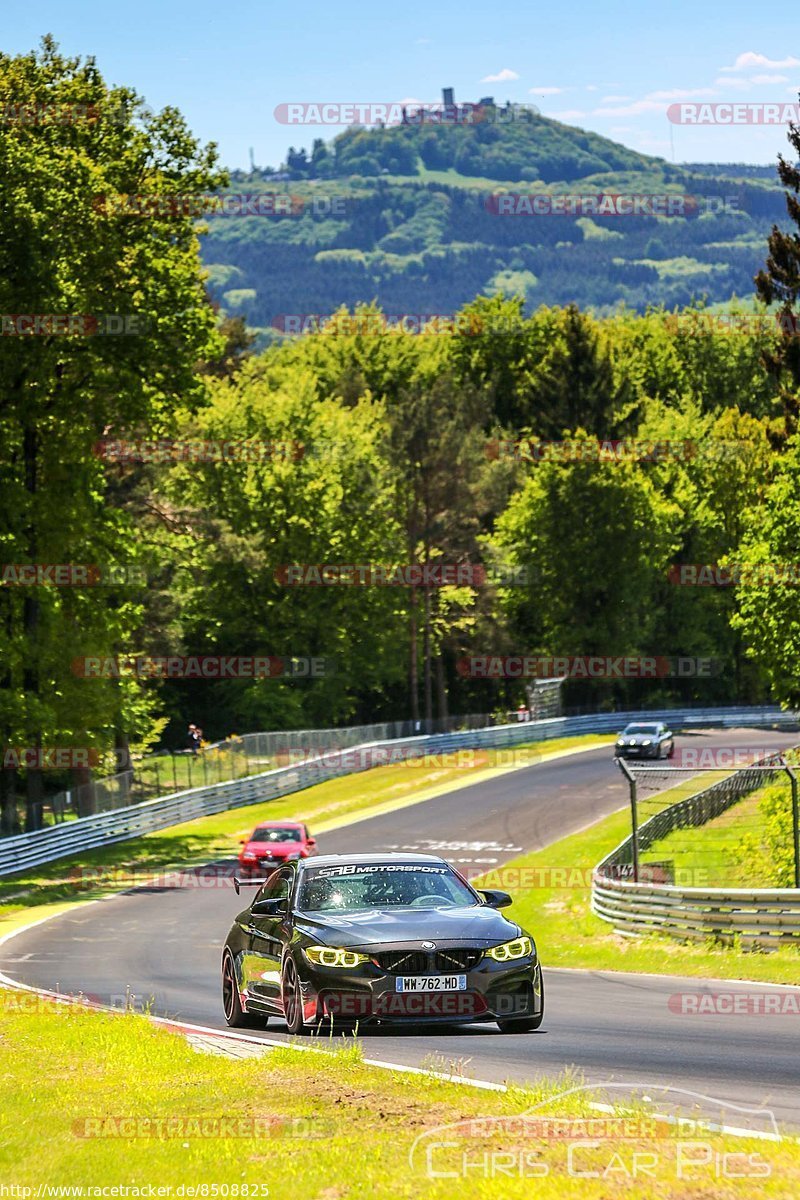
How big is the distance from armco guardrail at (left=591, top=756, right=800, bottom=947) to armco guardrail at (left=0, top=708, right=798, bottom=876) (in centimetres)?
1883

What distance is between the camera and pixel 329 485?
268 ft

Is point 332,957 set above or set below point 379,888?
below

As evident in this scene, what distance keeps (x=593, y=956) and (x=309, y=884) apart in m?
12.8

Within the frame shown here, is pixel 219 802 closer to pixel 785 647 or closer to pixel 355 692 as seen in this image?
pixel 785 647

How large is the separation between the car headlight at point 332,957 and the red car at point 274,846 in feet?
82.4

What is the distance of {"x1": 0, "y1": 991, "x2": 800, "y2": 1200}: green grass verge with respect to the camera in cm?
808

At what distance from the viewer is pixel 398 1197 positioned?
7875mm

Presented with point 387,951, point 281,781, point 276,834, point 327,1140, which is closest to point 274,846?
point 276,834

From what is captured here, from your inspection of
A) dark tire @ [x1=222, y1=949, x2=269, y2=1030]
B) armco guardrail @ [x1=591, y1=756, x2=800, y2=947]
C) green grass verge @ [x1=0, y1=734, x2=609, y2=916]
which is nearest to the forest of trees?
green grass verge @ [x1=0, y1=734, x2=609, y2=916]

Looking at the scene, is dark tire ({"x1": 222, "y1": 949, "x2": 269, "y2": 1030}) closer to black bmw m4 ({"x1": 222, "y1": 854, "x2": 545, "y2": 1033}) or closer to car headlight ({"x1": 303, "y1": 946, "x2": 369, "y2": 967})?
black bmw m4 ({"x1": 222, "y1": 854, "x2": 545, "y2": 1033})

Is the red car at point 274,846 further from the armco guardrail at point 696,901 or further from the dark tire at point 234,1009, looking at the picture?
the dark tire at point 234,1009

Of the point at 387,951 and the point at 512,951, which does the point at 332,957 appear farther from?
the point at 512,951

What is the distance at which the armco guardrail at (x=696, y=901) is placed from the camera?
23469 millimetres

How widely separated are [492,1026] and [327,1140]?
6.79m
